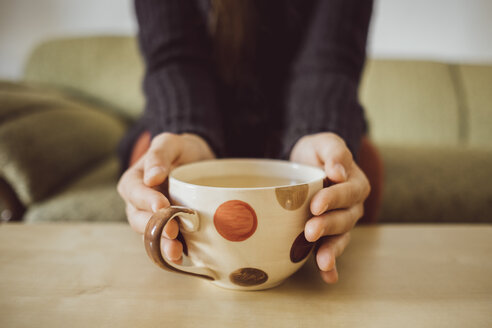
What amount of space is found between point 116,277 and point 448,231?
0.42m

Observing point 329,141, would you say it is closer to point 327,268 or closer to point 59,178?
point 327,268

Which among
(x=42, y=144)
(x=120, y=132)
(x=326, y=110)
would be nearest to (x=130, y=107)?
(x=120, y=132)

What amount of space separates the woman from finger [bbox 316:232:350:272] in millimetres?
40

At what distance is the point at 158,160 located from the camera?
0.34 metres

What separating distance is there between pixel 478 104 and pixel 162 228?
5.45 ft

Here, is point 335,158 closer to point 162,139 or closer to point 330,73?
point 162,139

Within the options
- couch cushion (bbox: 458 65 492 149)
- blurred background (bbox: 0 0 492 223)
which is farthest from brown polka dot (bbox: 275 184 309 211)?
couch cushion (bbox: 458 65 492 149)

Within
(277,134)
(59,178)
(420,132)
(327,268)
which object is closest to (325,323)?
(327,268)

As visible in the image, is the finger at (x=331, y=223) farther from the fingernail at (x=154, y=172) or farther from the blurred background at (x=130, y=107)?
the blurred background at (x=130, y=107)

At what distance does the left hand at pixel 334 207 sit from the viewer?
28 cm

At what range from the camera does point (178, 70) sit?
637 mm

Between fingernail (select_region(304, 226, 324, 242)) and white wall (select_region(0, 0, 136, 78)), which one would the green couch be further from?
fingernail (select_region(304, 226, 324, 242))

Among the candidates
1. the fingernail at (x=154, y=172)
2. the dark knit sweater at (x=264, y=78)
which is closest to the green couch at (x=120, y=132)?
the dark knit sweater at (x=264, y=78)

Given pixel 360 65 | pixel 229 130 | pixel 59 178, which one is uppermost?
pixel 360 65
